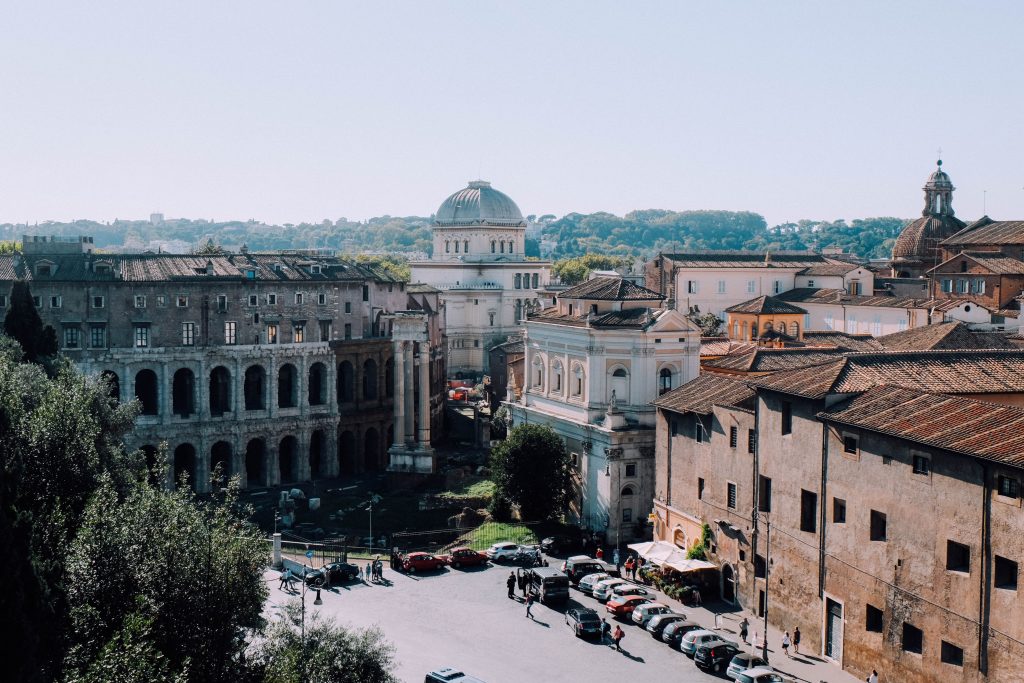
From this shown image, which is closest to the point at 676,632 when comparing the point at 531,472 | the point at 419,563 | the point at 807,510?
the point at 807,510

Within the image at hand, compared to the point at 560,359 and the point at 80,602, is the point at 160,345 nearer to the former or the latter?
the point at 560,359

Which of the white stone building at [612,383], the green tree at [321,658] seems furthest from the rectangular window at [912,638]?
the white stone building at [612,383]

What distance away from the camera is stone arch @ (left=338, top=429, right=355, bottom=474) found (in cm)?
8500

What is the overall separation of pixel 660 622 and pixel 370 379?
4602cm

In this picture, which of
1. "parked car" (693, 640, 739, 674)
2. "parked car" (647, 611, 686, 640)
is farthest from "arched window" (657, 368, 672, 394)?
"parked car" (693, 640, 739, 674)

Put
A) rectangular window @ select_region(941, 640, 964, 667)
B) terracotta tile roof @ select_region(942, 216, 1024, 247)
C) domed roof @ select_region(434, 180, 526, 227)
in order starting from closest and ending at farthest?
rectangular window @ select_region(941, 640, 964, 667), terracotta tile roof @ select_region(942, 216, 1024, 247), domed roof @ select_region(434, 180, 526, 227)

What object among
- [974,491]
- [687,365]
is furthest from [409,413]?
[974,491]

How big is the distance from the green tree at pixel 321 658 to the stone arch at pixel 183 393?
49.5 meters

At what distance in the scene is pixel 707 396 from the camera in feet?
177

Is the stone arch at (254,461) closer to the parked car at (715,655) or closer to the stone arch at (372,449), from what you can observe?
the stone arch at (372,449)

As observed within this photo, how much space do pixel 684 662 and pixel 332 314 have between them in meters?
47.8

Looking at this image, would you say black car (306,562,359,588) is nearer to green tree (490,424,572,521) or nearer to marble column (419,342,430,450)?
green tree (490,424,572,521)

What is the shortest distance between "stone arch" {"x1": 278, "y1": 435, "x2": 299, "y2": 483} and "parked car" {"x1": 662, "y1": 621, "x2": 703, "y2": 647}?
43009mm

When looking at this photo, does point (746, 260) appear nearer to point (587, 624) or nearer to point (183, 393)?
point (183, 393)
